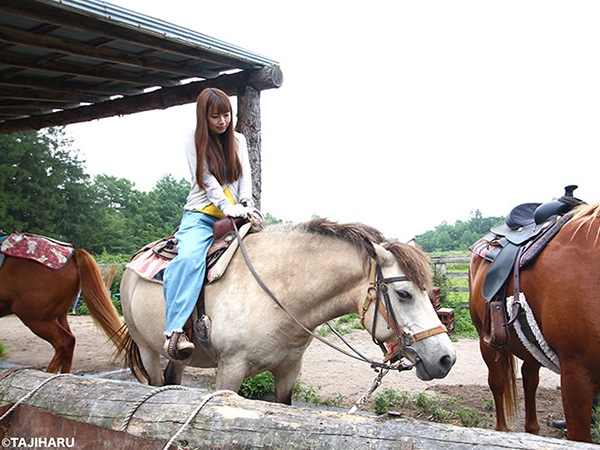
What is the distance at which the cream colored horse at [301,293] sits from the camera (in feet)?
8.21

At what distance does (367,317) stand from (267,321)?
2.02 ft

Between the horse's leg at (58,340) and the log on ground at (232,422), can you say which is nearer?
the log on ground at (232,422)

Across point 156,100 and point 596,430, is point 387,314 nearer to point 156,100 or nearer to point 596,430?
point 596,430

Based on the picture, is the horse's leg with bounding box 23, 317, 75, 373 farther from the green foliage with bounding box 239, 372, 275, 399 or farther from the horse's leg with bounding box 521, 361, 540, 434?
the horse's leg with bounding box 521, 361, 540, 434

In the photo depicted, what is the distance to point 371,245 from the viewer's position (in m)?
2.57

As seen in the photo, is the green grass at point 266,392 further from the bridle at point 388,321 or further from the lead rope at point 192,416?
the lead rope at point 192,416

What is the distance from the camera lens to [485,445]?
1.38 metres

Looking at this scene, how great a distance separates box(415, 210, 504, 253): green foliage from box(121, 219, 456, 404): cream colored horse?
43.8 feet

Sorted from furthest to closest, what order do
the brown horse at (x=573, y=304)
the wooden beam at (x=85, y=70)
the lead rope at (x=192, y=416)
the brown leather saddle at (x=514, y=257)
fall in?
1. the wooden beam at (x=85, y=70)
2. the brown leather saddle at (x=514, y=257)
3. the brown horse at (x=573, y=304)
4. the lead rope at (x=192, y=416)

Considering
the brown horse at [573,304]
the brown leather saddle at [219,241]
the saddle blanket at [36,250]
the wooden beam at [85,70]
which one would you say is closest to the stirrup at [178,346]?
the brown leather saddle at [219,241]

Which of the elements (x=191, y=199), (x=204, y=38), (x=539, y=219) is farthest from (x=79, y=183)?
(x=539, y=219)

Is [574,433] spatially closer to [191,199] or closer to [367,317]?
[367,317]

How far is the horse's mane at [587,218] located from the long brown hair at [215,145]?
2271mm

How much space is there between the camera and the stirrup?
8.68 ft
